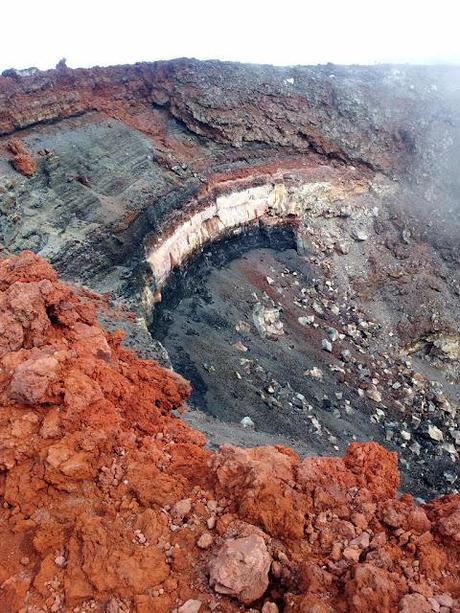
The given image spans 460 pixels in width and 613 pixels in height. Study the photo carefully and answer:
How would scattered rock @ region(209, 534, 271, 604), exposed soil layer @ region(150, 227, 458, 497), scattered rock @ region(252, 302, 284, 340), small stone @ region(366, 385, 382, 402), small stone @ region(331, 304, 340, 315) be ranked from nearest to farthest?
scattered rock @ region(209, 534, 271, 604) → exposed soil layer @ region(150, 227, 458, 497) → small stone @ region(366, 385, 382, 402) → scattered rock @ region(252, 302, 284, 340) → small stone @ region(331, 304, 340, 315)

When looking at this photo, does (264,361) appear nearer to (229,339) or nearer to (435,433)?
(229,339)

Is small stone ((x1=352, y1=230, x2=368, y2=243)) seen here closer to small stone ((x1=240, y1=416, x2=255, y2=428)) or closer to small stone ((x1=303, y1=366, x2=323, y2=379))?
small stone ((x1=303, y1=366, x2=323, y2=379))

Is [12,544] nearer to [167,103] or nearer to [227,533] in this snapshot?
[227,533]

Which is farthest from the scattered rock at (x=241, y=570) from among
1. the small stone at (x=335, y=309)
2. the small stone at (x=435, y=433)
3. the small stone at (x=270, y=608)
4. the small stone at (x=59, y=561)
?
the small stone at (x=335, y=309)

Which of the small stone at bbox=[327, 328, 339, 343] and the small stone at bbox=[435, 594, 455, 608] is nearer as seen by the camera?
the small stone at bbox=[435, 594, 455, 608]

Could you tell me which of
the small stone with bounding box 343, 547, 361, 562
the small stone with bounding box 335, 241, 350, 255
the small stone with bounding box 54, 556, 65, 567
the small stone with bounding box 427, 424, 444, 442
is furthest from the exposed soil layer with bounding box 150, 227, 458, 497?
the small stone with bounding box 54, 556, 65, 567
